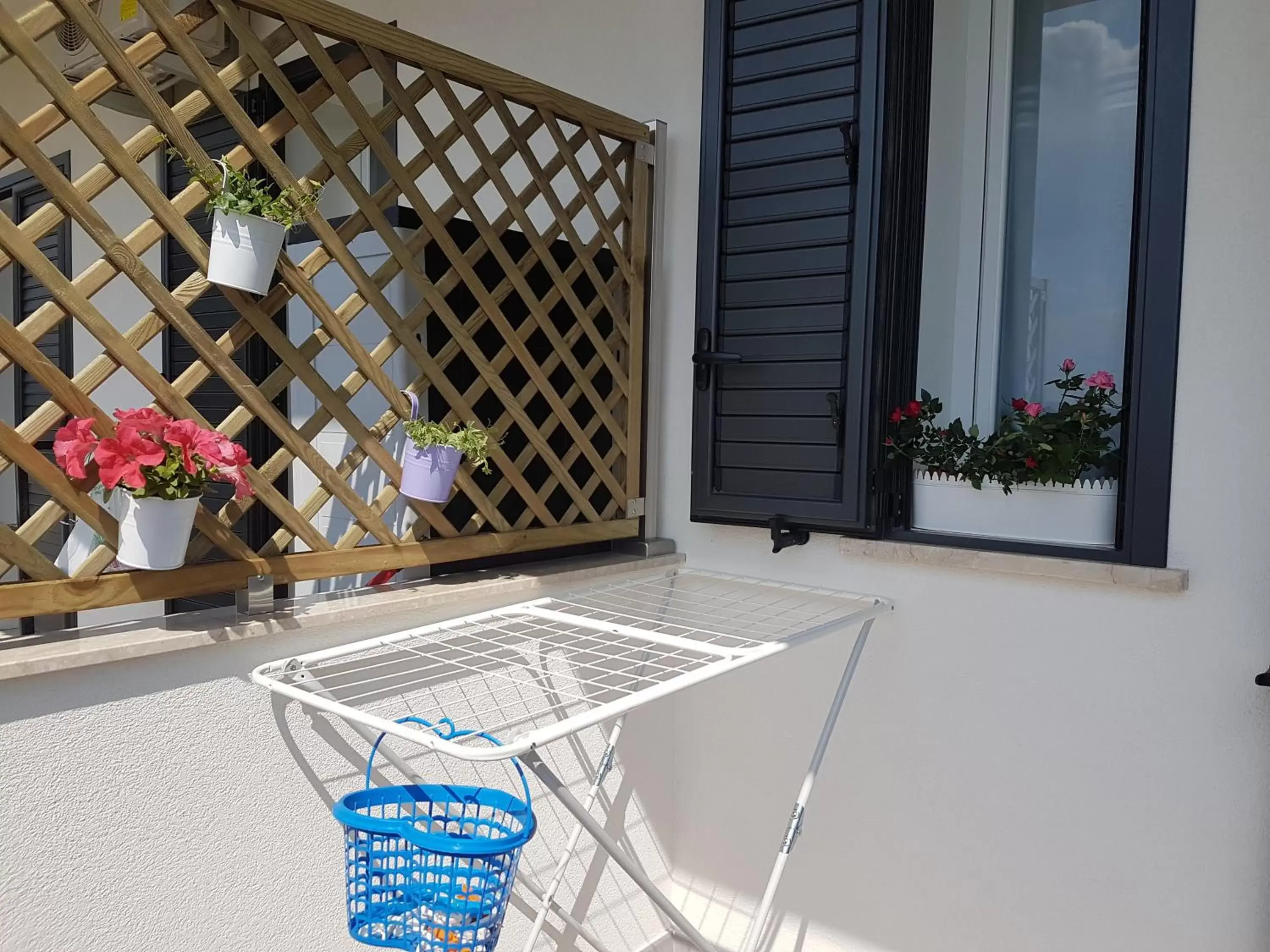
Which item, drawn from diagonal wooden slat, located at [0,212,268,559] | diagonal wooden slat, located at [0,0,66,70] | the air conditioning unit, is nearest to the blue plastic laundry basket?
diagonal wooden slat, located at [0,212,268,559]

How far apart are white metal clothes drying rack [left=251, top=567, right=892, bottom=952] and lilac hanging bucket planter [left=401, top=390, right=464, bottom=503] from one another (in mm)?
265

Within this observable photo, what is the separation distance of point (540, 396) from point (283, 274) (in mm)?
728

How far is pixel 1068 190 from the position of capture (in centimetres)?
232

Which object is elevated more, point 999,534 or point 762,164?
point 762,164

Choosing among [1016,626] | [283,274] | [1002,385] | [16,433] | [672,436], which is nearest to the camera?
[16,433]

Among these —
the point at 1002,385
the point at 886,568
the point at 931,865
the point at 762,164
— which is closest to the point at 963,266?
the point at 1002,385

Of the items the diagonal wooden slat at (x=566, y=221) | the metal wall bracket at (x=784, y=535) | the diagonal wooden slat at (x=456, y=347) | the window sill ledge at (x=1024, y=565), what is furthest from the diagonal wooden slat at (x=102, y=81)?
the window sill ledge at (x=1024, y=565)

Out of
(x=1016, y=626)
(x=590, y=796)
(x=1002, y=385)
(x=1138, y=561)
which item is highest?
(x=1002, y=385)

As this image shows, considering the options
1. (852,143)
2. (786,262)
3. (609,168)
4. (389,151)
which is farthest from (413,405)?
(852,143)

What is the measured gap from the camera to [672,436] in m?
2.74

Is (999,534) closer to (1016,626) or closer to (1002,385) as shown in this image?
(1016,626)

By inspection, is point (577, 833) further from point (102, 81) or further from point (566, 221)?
point (102, 81)

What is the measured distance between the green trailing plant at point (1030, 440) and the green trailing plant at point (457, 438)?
3.03ft

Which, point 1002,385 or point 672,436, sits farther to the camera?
point 672,436
